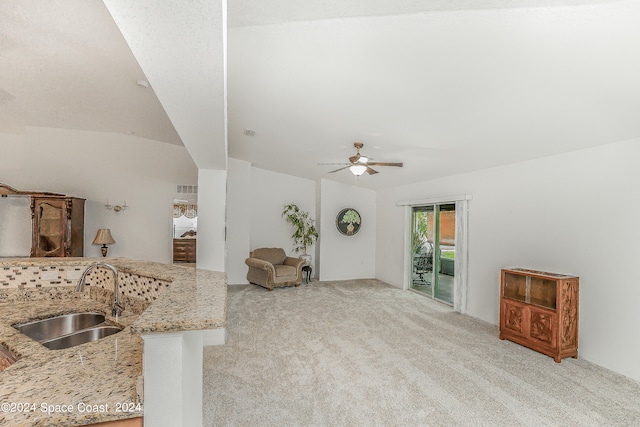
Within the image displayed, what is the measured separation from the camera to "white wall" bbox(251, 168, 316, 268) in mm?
7238

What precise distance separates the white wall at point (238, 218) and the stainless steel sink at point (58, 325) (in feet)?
15.9

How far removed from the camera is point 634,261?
2.88 m

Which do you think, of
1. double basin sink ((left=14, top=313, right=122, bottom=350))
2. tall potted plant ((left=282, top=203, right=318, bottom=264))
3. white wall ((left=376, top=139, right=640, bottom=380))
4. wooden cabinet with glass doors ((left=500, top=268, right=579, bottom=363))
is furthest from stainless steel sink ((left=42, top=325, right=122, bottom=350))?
tall potted plant ((left=282, top=203, right=318, bottom=264))

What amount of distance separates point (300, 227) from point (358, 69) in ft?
17.2

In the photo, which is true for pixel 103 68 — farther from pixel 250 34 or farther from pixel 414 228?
pixel 414 228

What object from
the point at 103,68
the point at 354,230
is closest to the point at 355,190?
the point at 354,230

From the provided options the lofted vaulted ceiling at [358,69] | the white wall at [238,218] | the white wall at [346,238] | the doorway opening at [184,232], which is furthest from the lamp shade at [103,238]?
the white wall at [346,238]

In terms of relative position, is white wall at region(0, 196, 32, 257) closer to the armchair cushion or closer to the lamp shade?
the lamp shade

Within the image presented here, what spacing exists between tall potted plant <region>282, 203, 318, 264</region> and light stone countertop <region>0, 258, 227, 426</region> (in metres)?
5.73

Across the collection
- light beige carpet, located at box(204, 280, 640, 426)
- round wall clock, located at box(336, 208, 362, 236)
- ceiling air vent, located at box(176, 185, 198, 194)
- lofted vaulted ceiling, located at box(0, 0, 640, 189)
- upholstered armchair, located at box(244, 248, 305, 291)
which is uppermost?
lofted vaulted ceiling, located at box(0, 0, 640, 189)

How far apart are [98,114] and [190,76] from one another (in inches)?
168

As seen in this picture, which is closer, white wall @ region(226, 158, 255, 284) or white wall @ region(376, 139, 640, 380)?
white wall @ region(376, 139, 640, 380)

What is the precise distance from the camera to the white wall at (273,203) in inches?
285

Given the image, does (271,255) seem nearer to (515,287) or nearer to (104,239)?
(104,239)
